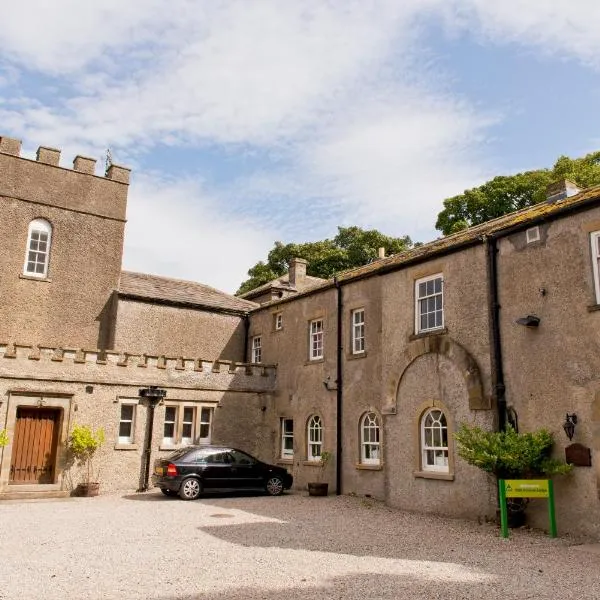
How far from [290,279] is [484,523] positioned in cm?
1974

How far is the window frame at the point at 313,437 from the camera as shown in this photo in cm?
2011

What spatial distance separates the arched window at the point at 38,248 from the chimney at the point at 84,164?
9.10 feet

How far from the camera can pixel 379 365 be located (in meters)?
18.0

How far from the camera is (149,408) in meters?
19.9

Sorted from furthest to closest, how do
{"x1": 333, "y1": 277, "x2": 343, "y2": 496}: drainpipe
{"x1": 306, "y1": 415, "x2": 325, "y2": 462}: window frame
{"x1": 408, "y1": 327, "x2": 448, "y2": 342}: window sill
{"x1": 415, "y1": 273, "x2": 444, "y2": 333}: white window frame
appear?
1. {"x1": 306, "y1": 415, "x2": 325, "y2": 462}: window frame
2. {"x1": 333, "y1": 277, "x2": 343, "y2": 496}: drainpipe
3. {"x1": 415, "y1": 273, "x2": 444, "y2": 333}: white window frame
4. {"x1": 408, "y1": 327, "x2": 448, "y2": 342}: window sill

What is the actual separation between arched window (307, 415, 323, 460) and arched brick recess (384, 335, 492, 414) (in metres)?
4.76

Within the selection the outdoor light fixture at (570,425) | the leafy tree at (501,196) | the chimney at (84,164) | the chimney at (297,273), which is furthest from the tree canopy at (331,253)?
the outdoor light fixture at (570,425)

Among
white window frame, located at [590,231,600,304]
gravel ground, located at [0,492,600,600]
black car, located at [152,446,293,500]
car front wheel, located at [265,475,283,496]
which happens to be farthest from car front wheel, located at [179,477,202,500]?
white window frame, located at [590,231,600,304]

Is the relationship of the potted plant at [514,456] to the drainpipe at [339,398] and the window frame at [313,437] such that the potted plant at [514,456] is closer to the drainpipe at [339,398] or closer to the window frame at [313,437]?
the drainpipe at [339,398]

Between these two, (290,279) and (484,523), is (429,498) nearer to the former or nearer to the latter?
(484,523)

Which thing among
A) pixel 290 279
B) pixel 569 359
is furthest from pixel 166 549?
pixel 290 279

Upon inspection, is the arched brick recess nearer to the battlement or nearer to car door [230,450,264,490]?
car door [230,450,264,490]

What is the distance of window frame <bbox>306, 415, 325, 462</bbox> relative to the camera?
2011cm

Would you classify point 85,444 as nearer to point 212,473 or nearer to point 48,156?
point 212,473
